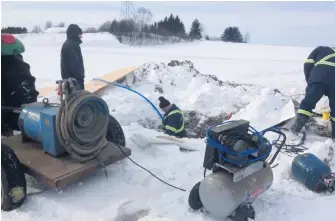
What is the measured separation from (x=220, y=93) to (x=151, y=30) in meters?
23.9

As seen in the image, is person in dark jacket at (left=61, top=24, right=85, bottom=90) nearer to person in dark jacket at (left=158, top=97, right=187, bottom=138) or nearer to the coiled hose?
person in dark jacket at (left=158, top=97, right=187, bottom=138)

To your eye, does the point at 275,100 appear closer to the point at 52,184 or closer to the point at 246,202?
the point at 246,202

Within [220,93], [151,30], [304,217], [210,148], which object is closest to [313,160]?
[304,217]

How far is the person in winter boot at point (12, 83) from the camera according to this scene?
12.5ft

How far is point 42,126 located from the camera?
3.24m

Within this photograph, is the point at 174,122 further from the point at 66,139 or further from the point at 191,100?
the point at 66,139

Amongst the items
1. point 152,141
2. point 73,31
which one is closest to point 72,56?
point 73,31

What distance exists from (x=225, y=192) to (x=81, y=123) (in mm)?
1447

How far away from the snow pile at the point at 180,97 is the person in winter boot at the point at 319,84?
86.5 inches

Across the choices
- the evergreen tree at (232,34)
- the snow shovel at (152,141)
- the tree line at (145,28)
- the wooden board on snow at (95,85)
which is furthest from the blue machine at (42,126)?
the evergreen tree at (232,34)

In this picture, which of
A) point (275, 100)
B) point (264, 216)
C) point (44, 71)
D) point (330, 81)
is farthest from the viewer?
point (44, 71)

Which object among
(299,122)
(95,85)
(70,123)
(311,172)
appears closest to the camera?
(70,123)

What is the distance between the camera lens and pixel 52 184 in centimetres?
288

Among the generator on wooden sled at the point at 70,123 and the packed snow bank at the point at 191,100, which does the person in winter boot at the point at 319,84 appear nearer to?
the packed snow bank at the point at 191,100
